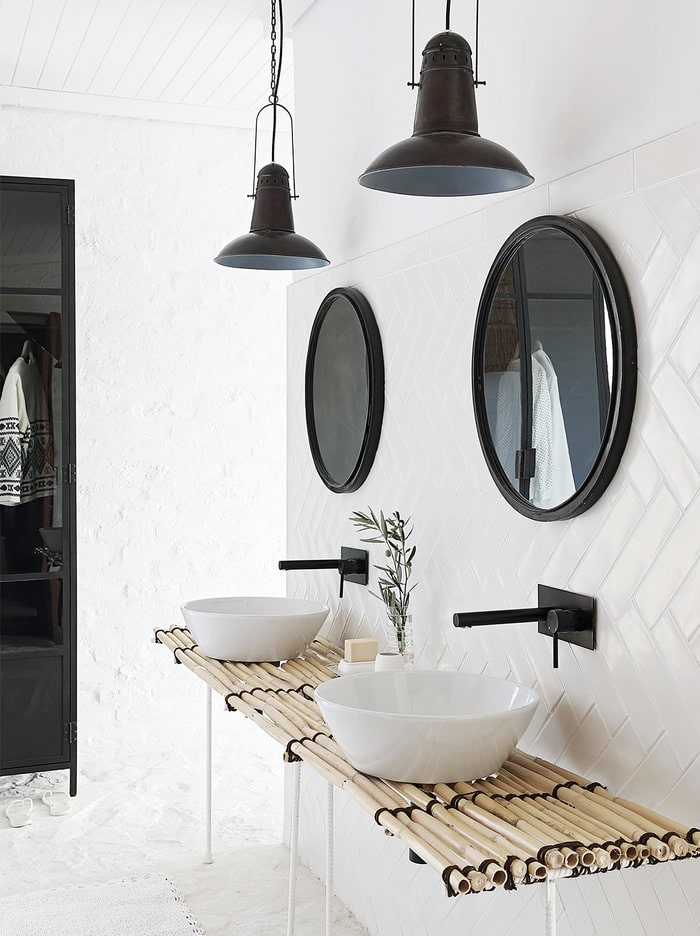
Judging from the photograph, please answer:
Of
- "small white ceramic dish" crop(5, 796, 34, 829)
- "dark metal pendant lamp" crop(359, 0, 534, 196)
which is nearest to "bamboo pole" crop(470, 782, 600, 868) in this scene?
"dark metal pendant lamp" crop(359, 0, 534, 196)

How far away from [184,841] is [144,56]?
2819 mm

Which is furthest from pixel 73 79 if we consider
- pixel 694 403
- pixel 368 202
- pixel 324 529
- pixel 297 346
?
pixel 694 403

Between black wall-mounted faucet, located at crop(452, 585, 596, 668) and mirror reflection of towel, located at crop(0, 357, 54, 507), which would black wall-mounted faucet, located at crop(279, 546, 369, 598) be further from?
mirror reflection of towel, located at crop(0, 357, 54, 507)

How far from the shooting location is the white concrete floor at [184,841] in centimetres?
287

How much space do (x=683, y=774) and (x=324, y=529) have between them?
1640mm

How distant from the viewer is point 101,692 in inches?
170

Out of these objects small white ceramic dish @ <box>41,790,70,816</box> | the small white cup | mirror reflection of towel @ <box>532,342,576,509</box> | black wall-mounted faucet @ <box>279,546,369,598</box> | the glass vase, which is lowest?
small white ceramic dish @ <box>41,790,70,816</box>

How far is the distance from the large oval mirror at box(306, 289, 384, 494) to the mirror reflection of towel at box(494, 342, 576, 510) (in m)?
0.70

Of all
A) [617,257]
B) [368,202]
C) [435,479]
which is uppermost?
[368,202]

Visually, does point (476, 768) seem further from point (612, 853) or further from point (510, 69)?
point (510, 69)

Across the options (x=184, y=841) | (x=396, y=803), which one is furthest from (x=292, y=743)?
(x=184, y=841)

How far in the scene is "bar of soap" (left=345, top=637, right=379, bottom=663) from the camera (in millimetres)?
2398

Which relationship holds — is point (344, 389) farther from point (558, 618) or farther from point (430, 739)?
point (430, 739)

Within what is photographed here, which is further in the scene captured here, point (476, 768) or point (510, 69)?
point (510, 69)
